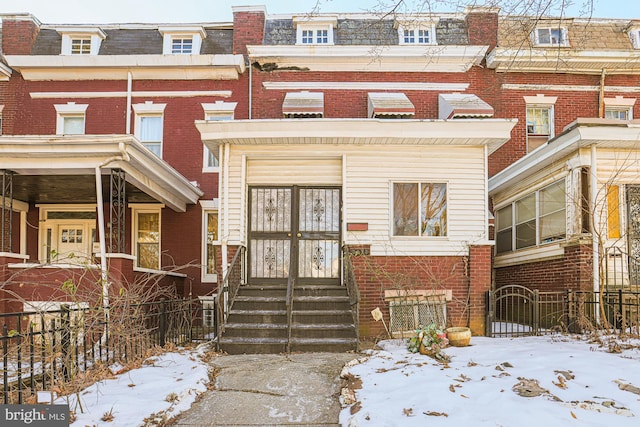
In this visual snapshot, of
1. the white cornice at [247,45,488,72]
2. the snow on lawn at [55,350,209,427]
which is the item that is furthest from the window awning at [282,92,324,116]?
the snow on lawn at [55,350,209,427]

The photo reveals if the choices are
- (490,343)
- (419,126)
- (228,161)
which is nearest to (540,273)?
(490,343)

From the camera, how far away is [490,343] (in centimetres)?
870

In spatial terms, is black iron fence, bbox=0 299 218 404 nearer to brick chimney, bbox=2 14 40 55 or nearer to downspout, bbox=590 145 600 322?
downspout, bbox=590 145 600 322

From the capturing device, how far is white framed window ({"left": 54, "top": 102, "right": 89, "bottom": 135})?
1491cm

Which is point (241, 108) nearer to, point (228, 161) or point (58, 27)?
point (228, 161)

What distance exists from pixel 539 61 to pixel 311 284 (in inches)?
362

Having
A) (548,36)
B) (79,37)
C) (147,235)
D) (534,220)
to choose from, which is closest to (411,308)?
(534,220)

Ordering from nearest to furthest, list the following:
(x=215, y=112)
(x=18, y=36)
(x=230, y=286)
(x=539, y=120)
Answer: (x=230, y=286), (x=539, y=120), (x=215, y=112), (x=18, y=36)

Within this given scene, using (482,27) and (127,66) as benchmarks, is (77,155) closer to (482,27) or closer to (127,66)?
(127,66)

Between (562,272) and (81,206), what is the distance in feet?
40.8

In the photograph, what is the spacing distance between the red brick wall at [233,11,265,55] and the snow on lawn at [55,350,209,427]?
1038cm

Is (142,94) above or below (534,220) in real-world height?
above

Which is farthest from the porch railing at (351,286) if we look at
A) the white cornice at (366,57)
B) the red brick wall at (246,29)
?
the red brick wall at (246,29)

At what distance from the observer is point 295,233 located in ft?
35.4
